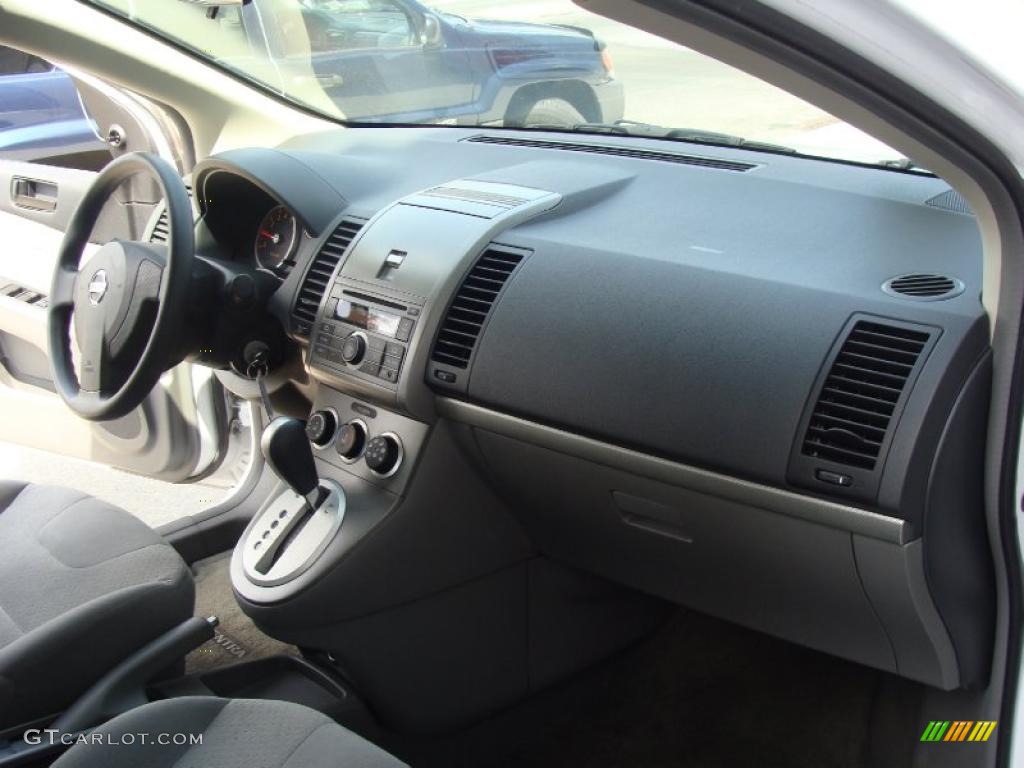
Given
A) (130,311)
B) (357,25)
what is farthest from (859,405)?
(357,25)

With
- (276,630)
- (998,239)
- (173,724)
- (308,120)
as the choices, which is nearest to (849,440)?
(998,239)

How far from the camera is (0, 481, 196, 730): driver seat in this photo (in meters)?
1.67

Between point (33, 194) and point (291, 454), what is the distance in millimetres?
1695

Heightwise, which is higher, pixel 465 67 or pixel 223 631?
pixel 465 67

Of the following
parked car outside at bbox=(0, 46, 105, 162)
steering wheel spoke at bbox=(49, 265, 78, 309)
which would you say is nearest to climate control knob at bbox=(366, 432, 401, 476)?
steering wheel spoke at bbox=(49, 265, 78, 309)

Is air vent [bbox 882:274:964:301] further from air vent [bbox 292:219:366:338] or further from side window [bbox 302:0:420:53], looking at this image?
side window [bbox 302:0:420:53]

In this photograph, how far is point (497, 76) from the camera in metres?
2.58

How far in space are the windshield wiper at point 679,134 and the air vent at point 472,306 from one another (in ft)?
1.99

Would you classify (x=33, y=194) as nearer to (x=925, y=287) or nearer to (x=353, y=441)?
(x=353, y=441)

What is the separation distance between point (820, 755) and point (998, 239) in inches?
51.3

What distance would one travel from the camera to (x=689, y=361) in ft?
Answer: 4.98

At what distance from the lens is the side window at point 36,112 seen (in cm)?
399

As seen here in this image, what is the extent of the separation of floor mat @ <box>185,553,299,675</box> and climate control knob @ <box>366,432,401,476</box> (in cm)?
51

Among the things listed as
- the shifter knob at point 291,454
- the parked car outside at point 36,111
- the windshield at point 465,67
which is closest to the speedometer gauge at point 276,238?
the shifter knob at point 291,454
